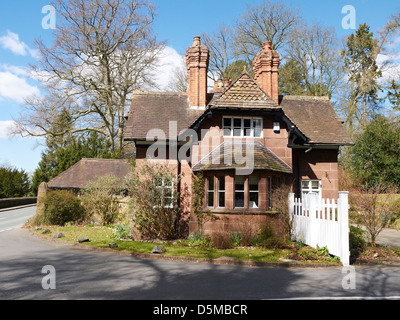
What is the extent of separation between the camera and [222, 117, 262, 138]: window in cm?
1566

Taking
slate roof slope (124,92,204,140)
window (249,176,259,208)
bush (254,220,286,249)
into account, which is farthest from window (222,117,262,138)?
bush (254,220,286,249)

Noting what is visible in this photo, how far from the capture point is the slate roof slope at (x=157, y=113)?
15.9 meters

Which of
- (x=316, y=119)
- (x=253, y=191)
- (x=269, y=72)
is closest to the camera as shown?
(x=253, y=191)

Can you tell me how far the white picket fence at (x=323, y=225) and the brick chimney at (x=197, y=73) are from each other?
683 centimetres


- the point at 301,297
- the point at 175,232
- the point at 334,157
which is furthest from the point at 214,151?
the point at 301,297

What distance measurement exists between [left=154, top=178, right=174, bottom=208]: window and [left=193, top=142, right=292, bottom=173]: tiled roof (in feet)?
4.53

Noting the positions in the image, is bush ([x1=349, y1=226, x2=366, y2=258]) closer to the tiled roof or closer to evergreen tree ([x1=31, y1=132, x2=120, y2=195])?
the tiled roof

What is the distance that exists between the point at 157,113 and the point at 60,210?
7587mm

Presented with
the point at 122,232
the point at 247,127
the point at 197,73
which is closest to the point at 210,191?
the point at 247,127

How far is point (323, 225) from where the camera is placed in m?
11.2

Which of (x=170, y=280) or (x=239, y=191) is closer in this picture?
(x=170, y=280)

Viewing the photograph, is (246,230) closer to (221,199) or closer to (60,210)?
(221,199)
